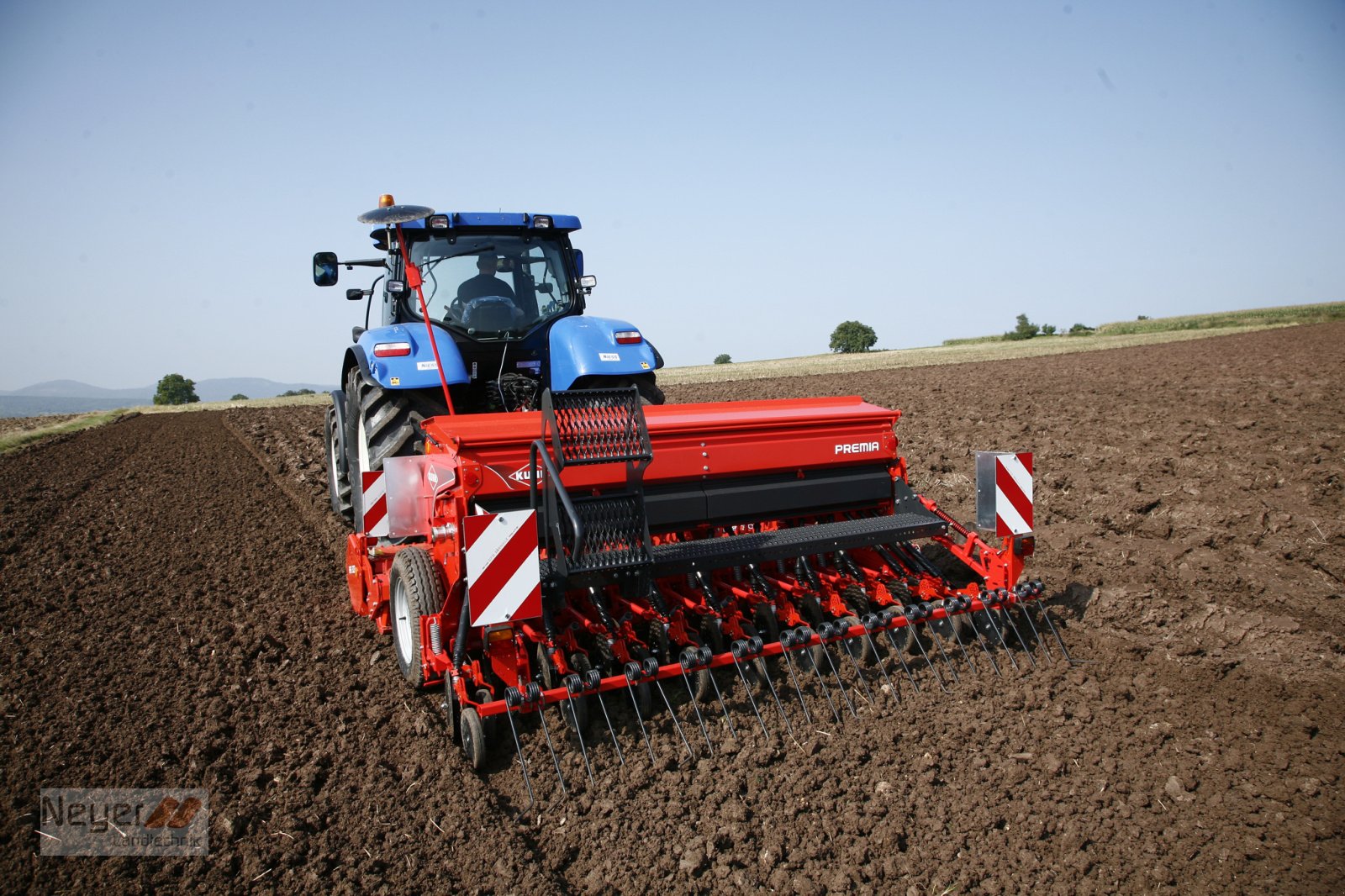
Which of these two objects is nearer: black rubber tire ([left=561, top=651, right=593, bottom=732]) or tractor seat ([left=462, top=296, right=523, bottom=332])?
black rubber tire ([left=561, top=651, right=593, bottom=732])

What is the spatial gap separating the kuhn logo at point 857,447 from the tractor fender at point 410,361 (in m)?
2.13

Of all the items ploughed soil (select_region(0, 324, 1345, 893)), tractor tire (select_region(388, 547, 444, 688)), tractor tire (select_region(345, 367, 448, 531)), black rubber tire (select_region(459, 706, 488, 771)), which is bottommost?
ploughed soil (select_region(0, 324, 1345, 893))

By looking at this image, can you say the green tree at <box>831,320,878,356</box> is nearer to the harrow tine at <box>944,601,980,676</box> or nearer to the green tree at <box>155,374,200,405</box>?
the green tree at <box>155,374,200,405</box>

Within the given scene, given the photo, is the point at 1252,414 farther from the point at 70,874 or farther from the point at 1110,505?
the point at 70,874

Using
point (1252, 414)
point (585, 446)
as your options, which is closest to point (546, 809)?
point (585, 446)

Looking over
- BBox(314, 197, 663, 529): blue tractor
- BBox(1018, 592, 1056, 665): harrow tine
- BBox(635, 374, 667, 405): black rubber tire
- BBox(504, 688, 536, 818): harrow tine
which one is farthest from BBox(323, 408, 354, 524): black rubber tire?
BBox(1018, 592, 1056, 665): harrow tine

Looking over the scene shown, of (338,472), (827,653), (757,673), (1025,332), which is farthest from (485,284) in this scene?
(1025,332)

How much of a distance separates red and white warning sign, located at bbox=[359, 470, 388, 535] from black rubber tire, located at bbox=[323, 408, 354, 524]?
156 cm

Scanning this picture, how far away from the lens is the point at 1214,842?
259 cm

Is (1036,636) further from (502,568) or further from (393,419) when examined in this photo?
(393,419)

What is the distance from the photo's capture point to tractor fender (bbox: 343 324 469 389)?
15.9 feet

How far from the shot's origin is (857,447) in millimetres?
4461

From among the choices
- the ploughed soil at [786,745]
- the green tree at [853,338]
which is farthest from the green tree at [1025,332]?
the ploughed soil at [786,745]

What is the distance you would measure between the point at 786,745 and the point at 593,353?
8.48 ft
